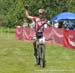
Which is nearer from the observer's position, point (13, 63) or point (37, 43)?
point (37, 43)

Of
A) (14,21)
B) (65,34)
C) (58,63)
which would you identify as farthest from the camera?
(14,21)

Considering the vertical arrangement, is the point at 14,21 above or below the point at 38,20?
below

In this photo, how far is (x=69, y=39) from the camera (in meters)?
22.8

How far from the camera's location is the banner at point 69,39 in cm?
2214

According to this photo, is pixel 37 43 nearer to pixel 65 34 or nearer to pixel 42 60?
pixel 42 60

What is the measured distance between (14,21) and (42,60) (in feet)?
191


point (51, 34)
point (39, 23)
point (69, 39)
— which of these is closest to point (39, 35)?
point (39, 23)

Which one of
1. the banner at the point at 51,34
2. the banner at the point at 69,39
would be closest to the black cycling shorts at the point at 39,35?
the banner at the point at 51,34

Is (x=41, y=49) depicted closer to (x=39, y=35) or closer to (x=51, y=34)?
(x=39, y=35)

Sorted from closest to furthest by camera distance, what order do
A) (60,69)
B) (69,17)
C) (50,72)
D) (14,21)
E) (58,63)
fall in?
(50,72) → (60,69) → (58,63) → (69,17) → (14,21)

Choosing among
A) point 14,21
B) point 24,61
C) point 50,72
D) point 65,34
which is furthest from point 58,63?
point 14,21

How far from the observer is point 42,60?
13.2m

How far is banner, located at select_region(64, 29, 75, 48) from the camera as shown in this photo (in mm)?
22141

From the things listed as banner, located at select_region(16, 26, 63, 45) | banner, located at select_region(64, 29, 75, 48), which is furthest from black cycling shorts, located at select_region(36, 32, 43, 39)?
banner, located at select_region(64, 29, 75, 48)
